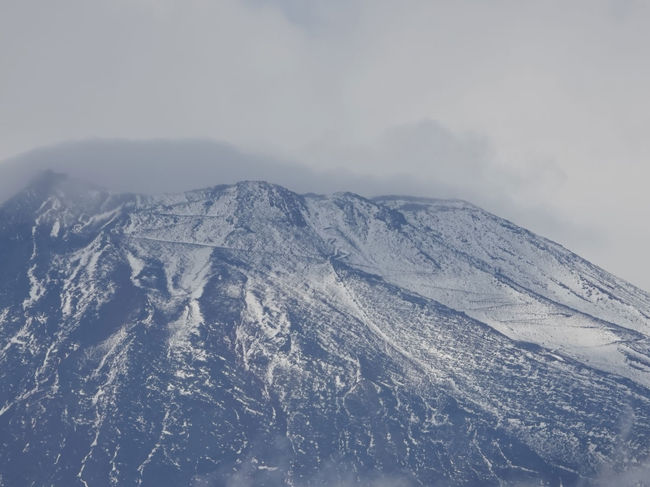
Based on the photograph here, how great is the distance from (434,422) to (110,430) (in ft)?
183

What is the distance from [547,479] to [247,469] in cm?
4878

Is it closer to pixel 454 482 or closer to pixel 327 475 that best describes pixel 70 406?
pixel 327 475

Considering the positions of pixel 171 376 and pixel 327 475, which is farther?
pixel 171 376

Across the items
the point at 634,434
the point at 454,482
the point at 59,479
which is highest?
the point at 634,434

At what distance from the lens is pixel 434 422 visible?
193125mm

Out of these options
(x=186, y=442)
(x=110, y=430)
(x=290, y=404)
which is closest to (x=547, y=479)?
(x=290, y=404)

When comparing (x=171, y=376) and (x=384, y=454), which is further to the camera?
(x=171, y=376)

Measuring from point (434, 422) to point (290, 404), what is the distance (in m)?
25.4

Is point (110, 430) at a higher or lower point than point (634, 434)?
lower

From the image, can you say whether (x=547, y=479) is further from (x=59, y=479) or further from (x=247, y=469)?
(x=59, y=479)

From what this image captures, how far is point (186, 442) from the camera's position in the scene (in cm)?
18288

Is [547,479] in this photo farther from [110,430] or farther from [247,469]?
[110,430]

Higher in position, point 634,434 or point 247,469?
point 634,434

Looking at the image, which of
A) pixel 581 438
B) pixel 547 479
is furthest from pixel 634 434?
pixel 547 479
